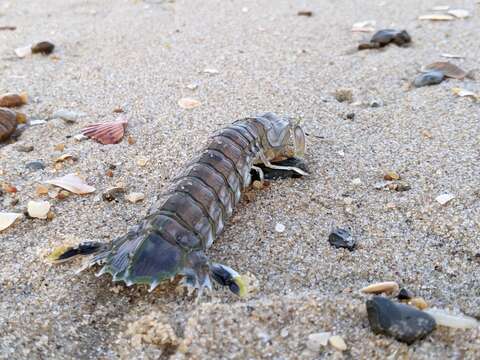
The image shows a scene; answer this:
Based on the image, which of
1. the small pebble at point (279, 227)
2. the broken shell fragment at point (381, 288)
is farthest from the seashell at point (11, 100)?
the broken shell fragment at point (381, 288)

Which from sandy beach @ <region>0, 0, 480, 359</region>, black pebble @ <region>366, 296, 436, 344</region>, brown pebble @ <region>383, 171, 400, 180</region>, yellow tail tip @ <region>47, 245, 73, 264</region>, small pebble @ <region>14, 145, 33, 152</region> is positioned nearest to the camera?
black pebble @ <region>366, 296, 436, 344</region>

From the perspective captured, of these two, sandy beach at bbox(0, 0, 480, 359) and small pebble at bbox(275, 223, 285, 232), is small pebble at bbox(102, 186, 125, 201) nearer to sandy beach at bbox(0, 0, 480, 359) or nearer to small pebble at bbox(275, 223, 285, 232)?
sandy beach at bbox(0, 0, 480, 359)

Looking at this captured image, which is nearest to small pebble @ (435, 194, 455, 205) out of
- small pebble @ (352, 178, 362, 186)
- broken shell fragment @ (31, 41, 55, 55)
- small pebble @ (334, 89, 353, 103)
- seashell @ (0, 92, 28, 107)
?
small pebble @ (352, 178, 362, 186)

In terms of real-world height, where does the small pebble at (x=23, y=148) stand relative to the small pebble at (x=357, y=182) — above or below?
above

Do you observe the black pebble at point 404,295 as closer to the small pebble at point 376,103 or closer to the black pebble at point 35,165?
the small pebble at point 376,103

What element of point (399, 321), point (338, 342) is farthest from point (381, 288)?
point (338, 342)

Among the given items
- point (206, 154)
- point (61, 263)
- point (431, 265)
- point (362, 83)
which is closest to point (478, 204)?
point (431, 265)
